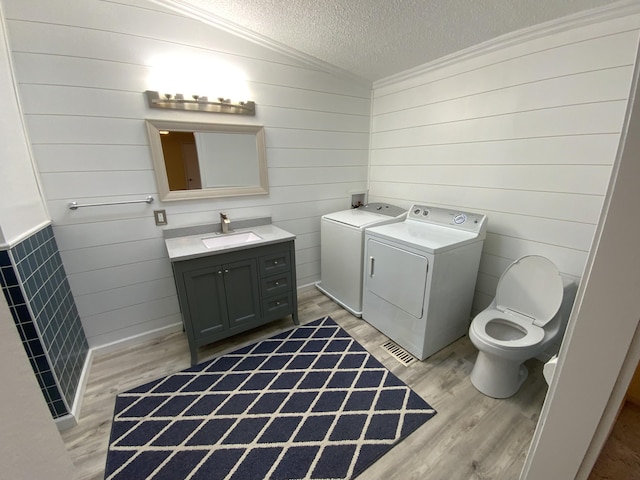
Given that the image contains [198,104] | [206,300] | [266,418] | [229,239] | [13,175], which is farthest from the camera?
[229,239]

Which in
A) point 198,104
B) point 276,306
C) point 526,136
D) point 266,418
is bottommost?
point 266,418

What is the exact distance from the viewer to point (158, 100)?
193 cm

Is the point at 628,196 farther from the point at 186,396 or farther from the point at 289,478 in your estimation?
the point at 186,396

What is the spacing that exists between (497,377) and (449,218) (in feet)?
3.94

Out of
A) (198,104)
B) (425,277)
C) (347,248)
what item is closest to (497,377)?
(425,277)

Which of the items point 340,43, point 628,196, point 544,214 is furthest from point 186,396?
point 340,43

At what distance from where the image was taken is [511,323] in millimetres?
1822

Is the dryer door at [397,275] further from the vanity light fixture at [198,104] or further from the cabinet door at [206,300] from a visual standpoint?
the vanity light fixture at [198,104]

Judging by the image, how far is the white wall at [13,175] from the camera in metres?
1.31

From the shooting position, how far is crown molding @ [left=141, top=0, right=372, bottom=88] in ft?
6.21

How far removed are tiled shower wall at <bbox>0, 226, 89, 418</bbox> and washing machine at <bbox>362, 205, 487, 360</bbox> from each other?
7.00 ft

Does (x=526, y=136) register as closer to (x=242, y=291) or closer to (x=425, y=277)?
(x=425, y=277)

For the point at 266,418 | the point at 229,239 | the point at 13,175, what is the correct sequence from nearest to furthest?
the point at 13,175 → the point at 266,418 → the point at 229,239

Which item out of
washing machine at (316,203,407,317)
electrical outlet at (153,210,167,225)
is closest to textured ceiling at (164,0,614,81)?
washing machine at (316,203,407,317)
